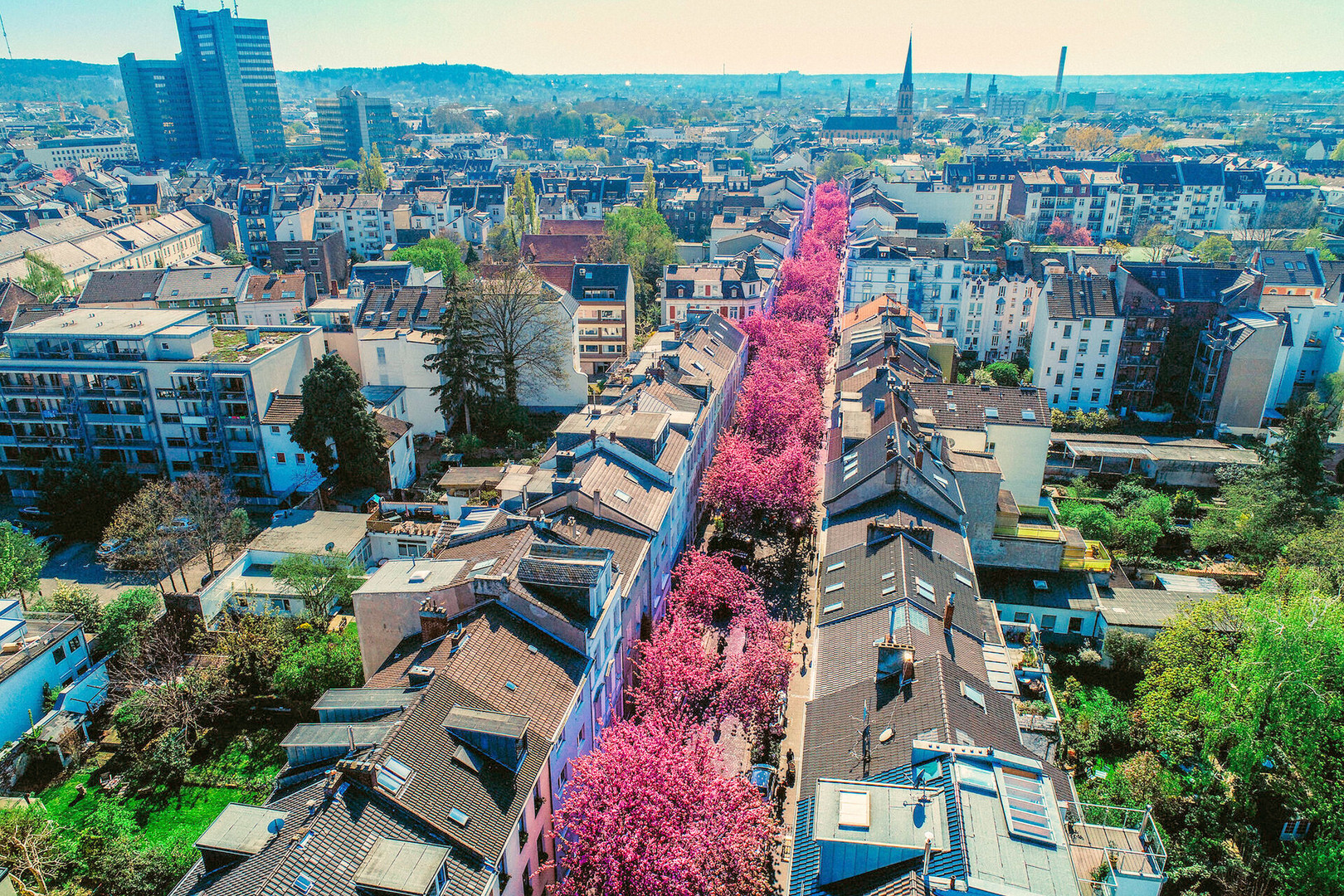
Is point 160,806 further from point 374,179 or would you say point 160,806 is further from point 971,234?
point 374,179

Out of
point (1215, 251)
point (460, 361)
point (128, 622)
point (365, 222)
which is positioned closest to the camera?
Result: point (128, 622)

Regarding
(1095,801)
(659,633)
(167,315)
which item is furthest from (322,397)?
(1095,801)

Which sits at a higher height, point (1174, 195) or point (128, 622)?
point (1174, 195)

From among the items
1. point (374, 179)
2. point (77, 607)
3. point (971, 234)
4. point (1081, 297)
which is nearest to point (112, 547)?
point (77, 607)

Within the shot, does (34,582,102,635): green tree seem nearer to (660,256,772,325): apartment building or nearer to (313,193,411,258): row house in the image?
(660,256,772,325): apartment building

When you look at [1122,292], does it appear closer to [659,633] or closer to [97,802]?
[659,633]

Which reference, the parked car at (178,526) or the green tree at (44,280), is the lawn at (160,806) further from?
the green tree at (44,280)
